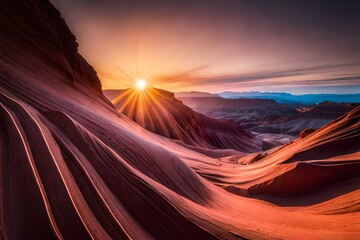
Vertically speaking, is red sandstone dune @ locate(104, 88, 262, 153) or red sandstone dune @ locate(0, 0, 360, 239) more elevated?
red sandstone dune @ locate(104, 88, 262, 153)

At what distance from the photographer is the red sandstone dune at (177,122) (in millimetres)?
36250

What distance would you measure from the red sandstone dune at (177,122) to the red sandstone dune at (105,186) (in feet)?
84.2

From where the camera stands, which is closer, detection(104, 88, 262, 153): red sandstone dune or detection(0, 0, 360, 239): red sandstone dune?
detection(0, 0, 360, 239): red sandstone dune

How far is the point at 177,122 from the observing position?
1590 inches

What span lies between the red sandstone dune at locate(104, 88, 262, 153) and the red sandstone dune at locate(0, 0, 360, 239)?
25.7 metres

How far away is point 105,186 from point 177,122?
3607 centimetres

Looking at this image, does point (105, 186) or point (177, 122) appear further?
point (177, 122)

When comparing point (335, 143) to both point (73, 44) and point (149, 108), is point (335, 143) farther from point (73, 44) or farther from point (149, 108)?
point (149, 108)

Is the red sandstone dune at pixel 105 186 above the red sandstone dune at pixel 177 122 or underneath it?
underneath

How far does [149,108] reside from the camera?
3941 centimetres

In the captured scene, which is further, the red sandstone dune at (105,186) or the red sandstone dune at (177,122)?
the red sandstone dune at (177,122)

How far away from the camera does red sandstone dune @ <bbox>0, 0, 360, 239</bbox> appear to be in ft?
10.7

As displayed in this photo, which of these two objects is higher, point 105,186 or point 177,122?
point 177,122

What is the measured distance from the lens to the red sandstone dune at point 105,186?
3262 millimetres
